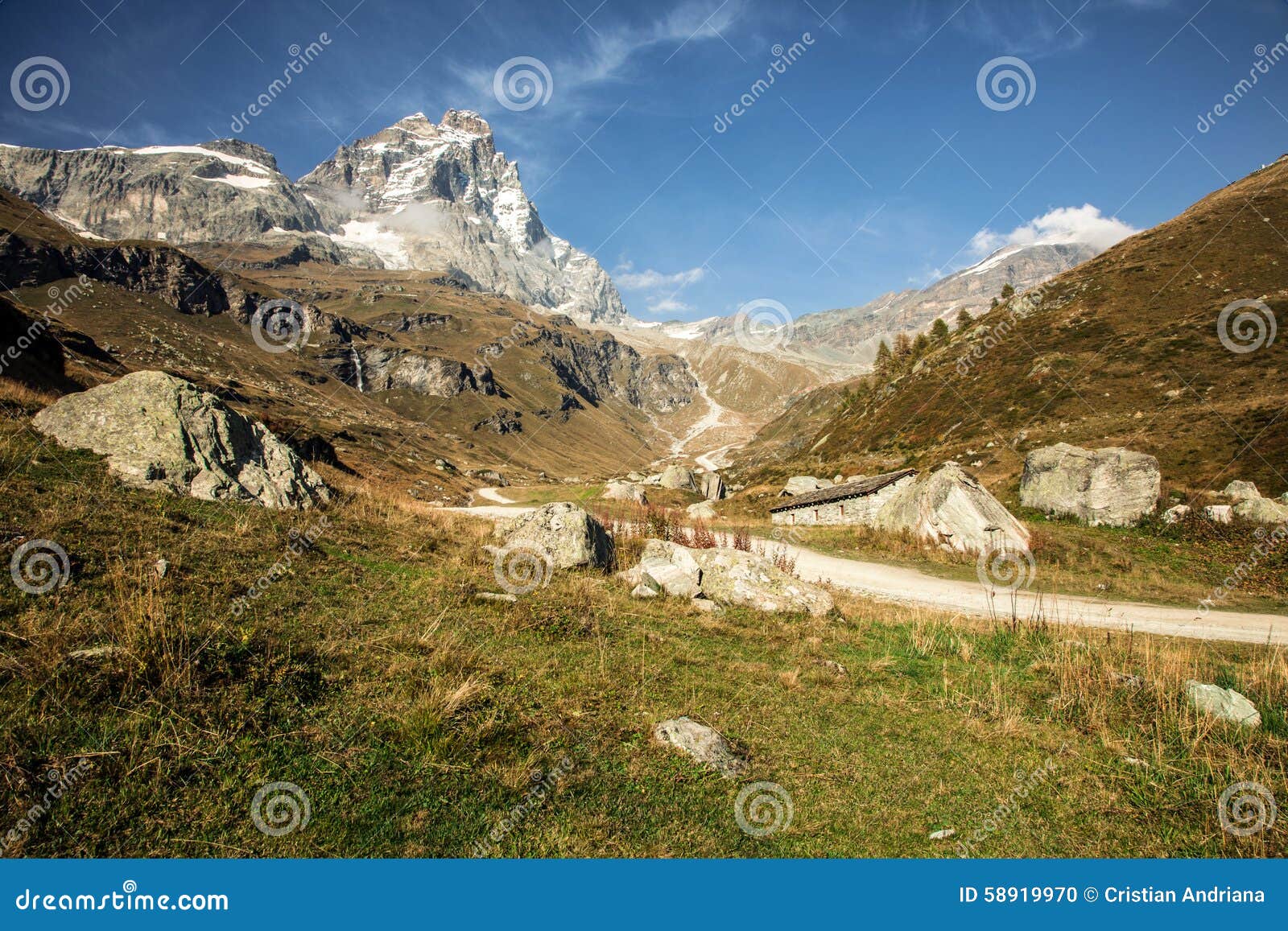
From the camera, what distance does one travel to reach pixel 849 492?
99.3 feet

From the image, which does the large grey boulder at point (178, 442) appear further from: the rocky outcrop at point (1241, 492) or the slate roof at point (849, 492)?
the rocky outcrop at point (1241, 492)

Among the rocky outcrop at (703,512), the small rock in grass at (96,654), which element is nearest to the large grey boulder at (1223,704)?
the small rock in grass at (96,654)

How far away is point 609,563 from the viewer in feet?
48.2

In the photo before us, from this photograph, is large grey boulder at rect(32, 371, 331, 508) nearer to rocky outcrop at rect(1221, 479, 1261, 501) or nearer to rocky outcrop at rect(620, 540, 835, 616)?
rocky outcrop at rect(620, 540, 835, 616)

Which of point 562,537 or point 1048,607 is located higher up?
point 562,537

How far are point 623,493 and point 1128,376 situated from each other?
51.2 m

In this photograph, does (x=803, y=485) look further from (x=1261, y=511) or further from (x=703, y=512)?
(x=1261, y=511)

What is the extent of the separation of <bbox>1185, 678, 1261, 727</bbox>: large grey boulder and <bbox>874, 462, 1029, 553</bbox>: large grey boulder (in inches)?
597

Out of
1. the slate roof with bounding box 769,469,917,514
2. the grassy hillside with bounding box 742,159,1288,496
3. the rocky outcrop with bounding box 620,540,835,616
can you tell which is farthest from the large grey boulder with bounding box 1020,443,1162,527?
the rocky outcrop with bounding box 620,540,835,616

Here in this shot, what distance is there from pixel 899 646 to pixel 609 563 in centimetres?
720

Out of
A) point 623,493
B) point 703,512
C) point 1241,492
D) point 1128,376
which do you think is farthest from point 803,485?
point 1128,376

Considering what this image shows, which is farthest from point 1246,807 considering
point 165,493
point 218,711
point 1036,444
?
point 1036,444

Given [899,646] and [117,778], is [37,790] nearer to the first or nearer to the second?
[117,778]

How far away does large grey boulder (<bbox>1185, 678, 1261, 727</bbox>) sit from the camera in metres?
7.60
